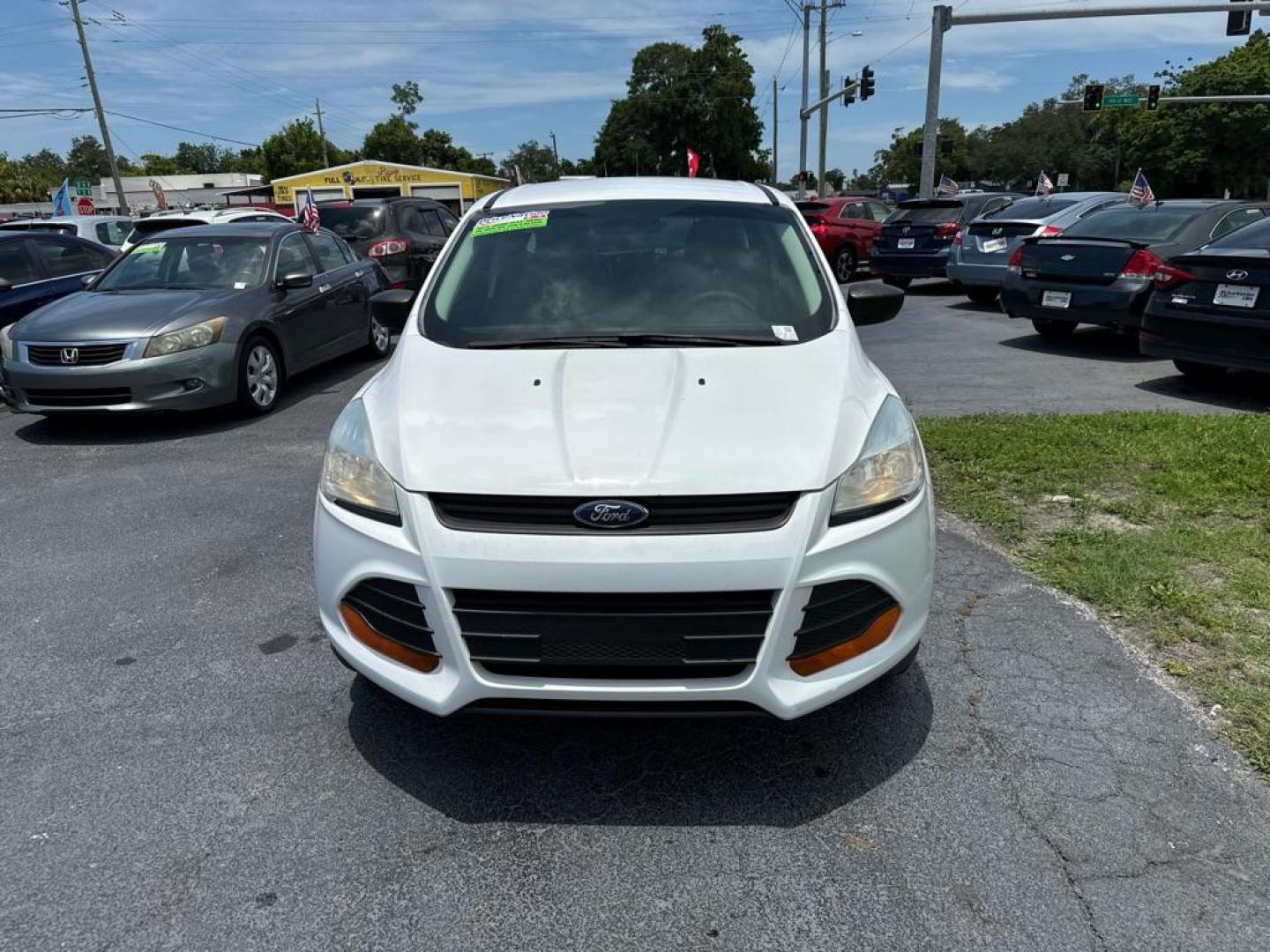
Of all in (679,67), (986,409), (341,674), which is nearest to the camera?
(341,674)

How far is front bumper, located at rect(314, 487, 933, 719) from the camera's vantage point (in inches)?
91.3

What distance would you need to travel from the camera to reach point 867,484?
261 centimetres

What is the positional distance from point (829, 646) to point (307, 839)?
1.53m

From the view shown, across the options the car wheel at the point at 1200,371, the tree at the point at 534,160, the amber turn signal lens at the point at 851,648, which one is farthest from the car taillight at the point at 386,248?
the tree at the point at 534,160

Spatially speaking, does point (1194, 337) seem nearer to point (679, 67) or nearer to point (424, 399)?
point (424, 399)

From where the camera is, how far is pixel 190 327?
7133 millimetres

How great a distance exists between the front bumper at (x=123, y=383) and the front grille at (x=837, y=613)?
6.14 m

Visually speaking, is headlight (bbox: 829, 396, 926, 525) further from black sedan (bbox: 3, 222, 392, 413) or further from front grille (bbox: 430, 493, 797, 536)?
black sedan (bbox: 3, 222, 392, 413)

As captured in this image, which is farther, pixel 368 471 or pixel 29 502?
pixel 29 502

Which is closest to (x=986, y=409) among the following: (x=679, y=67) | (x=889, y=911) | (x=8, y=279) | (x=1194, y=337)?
(x=1194, y=337)

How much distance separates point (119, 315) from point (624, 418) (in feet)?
19.9

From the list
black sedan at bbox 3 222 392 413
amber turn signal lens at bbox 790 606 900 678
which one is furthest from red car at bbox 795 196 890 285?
amber turn signal lens at bbox 790 606 900 678

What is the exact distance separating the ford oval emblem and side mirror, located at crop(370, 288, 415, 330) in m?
1.82

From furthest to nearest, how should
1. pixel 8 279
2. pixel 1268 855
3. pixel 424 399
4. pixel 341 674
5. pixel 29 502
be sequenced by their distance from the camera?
1. pixel 8 279
2. pixel 29 502
3. pixel 341 674
4. pixel 424 399
5. pixel 1268 855
